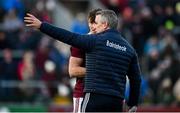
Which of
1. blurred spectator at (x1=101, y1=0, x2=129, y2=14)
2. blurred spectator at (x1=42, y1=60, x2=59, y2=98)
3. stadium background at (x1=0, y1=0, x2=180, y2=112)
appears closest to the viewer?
stadium background at (x1=0, y1=0, x2=180, y2=112)

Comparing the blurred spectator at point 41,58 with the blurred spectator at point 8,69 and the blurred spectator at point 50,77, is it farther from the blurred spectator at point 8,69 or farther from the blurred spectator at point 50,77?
the blurred spectator at point 8,69

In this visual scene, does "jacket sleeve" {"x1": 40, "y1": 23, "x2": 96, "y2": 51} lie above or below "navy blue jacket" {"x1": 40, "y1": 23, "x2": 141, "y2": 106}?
above

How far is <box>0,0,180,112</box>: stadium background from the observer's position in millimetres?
18844

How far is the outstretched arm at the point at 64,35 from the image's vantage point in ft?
31.4

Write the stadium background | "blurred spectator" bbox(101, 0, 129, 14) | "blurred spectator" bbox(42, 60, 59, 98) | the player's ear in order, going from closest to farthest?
1. the player's ear
2. the stadium background
3. "blurred spectator" bbox(42, 60, 59, 98)
4. "blurred spectator" bbox(101, 0, 129, 14)

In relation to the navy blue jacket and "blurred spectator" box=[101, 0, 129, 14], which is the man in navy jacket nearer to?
the navy blue jacket

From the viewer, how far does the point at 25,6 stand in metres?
21.4

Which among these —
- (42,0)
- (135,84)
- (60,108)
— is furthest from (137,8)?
(135,84)

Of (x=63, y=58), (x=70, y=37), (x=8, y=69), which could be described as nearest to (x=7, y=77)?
(x=8, y=69)

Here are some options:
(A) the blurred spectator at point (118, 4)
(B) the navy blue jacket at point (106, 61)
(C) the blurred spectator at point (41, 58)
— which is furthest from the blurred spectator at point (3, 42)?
(B) the navy blue jacket at point (106, 61)

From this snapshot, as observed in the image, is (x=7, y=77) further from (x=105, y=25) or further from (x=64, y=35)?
(x=64, y=35)

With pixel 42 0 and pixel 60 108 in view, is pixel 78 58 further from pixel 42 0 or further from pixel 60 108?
pixel 42 0

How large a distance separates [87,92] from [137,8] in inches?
439

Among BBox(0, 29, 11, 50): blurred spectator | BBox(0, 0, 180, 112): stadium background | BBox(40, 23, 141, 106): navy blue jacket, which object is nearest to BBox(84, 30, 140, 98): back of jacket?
BBox(40, 23, 141, 106): navy blue jacket
